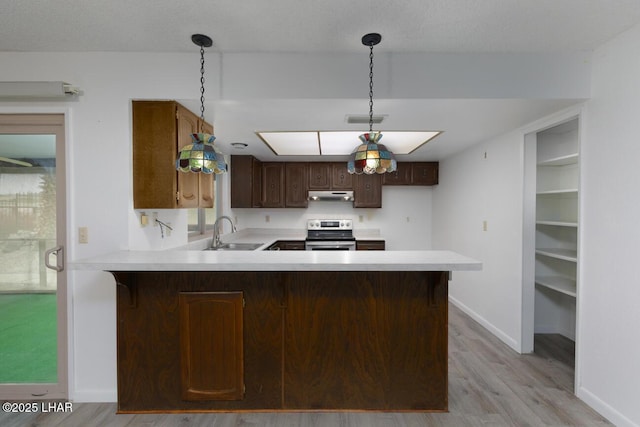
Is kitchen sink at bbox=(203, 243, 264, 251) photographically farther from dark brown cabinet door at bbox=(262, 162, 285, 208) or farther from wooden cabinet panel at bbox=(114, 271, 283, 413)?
wooden cabinet panel at bbox=(114, 271, 283, 413)

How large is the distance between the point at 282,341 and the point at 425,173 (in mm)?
3740

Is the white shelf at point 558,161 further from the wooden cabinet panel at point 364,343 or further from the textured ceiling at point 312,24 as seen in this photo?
the wooden cabinet panel at point 364,343

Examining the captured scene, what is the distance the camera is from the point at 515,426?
5.92 feet

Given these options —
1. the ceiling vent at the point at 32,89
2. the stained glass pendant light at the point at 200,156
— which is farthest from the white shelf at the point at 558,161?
the ceiling vent at the point at 32,89

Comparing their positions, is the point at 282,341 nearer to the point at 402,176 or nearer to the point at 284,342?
the point at 284,342

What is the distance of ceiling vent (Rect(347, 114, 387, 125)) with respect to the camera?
7.72 ft

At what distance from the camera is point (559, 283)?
9.45 feet

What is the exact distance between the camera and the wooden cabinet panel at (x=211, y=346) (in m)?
1.91

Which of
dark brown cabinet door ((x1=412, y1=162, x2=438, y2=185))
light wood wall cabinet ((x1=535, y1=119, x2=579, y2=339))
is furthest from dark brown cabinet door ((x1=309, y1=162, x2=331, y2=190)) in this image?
light wood wall cabinet ((x1=535, y1=119, x2=579, y2=339))

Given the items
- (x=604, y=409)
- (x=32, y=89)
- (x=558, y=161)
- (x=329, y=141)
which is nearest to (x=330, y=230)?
(x=329, y=141)

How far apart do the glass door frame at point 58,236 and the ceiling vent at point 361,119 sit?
2093 mm

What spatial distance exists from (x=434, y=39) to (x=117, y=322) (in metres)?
2.78

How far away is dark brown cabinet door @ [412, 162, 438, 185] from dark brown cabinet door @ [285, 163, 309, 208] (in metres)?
1.78

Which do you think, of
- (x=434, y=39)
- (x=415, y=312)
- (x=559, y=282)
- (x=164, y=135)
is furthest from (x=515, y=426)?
(x=164, y=135)
